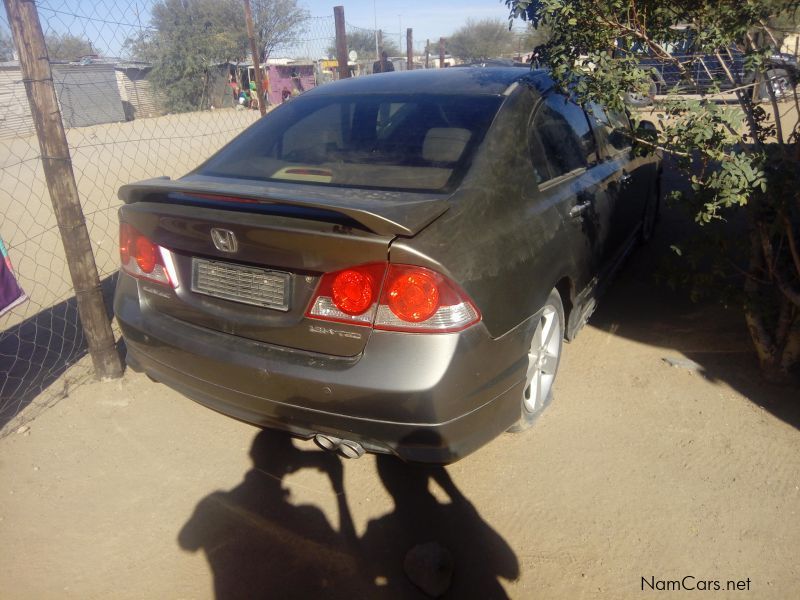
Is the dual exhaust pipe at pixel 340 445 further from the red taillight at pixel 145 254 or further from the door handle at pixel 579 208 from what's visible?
the door handle at pixel 579 208

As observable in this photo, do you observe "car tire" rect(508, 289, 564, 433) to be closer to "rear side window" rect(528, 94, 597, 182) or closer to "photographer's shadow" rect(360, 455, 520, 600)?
"photographer's shadow" rect(360, 455, 520, 600)

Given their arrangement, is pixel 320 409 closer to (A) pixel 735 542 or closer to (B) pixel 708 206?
(A) pixel 735 542

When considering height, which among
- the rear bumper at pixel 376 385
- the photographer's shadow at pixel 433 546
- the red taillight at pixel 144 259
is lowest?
the photographer's shadow at pixel 433 546

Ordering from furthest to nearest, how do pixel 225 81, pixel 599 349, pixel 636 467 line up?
1. pixel 225 81
2. pixel 599 349
3. pixel 636 467

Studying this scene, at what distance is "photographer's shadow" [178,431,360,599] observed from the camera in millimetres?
2205

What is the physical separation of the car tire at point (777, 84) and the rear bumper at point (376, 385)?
1804 mm

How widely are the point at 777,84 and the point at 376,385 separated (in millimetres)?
2549

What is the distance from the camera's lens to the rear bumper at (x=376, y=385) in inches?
80.3

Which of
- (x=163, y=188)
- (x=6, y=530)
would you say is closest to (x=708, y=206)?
(x=163, y=188)

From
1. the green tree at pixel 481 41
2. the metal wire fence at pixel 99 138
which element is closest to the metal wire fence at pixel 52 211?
the metal wire fence at pixel 99 138

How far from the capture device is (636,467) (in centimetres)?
273

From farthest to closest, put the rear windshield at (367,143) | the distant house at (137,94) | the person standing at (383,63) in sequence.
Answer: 1. the distant house at (137,94)
2. the person standing at (383,63)
3. the rear windshield at (367,143)

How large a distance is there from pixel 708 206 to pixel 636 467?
1242mm

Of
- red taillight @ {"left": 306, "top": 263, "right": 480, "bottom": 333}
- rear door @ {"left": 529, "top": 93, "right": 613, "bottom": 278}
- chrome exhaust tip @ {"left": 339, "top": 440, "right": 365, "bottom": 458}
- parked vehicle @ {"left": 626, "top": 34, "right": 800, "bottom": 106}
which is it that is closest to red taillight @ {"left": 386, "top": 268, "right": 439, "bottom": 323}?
red taillight @ {"left": 306, "top": 263, "right": 480, "bottom": 333}
